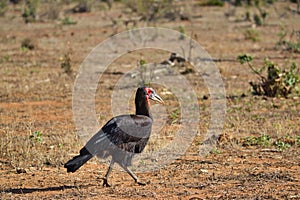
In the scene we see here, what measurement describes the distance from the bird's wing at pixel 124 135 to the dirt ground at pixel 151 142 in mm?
439

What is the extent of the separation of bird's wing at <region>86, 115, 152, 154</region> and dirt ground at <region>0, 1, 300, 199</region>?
1.44ft

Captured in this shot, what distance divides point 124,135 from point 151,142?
7.95ft

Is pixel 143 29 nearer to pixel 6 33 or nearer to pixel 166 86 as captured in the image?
pixel 6 33

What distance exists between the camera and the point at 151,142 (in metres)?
8.91

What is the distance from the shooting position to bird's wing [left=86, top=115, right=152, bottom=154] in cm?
645

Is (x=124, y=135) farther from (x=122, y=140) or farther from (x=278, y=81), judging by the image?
(x=278, y=81)

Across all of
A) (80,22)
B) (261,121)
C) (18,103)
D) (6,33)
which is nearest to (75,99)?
(18,103)

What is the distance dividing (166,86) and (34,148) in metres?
6.42

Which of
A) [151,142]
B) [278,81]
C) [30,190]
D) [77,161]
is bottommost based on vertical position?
[278,81]

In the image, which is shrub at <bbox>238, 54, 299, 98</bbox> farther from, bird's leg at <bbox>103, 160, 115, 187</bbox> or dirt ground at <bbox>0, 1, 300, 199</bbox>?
bird's leg at <bbox>103, 160, 115, 187</bbox>

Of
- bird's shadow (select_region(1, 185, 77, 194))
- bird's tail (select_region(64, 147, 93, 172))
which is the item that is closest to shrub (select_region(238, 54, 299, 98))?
bird's shadow (select_region(1, 185, 77, 194))

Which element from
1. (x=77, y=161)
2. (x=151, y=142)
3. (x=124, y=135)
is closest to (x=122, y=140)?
(x=124, y=135)

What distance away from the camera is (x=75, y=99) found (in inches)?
521

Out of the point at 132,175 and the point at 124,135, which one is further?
the point at 132,175
